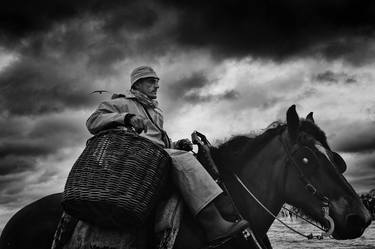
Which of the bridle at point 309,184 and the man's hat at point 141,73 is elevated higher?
the man's hat at point 141,73

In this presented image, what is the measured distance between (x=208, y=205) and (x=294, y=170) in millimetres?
1226

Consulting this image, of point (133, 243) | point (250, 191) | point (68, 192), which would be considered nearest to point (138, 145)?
point (68, 192)

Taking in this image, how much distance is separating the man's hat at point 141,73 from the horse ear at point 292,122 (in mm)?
1760

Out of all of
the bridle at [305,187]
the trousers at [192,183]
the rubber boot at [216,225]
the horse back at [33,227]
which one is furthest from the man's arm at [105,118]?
the bridle at [305,187]

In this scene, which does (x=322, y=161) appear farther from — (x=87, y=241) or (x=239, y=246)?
(x=87, y=241)

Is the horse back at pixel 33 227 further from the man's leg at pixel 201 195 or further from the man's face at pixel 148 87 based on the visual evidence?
the man's leg at pixel 201 195

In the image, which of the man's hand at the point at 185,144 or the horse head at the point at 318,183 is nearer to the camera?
the horse head at the point at 318,183

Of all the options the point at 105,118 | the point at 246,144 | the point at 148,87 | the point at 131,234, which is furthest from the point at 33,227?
the point at 246,144

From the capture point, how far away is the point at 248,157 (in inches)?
174

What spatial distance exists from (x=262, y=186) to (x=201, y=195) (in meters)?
1.07

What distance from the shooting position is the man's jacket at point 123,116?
367 centimetres

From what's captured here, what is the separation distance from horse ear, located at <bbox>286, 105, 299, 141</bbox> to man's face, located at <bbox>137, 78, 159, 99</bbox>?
1702 millimetres

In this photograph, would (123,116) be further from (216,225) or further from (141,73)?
(216,225)

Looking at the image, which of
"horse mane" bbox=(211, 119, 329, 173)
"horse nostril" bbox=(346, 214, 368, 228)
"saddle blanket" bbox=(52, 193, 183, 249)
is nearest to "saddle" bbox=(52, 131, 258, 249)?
"saddle blanket" bbox=(52, 193, 183, 249)
